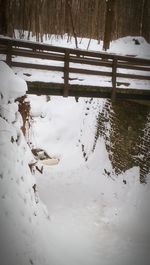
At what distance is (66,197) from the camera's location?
11.1m

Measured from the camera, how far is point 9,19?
10.9 m

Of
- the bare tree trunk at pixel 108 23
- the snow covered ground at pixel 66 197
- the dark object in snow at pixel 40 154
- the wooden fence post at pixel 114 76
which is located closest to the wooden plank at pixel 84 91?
the wooden fence post at pixel 114 76

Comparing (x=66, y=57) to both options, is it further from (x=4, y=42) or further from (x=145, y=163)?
(x=145, y=163)

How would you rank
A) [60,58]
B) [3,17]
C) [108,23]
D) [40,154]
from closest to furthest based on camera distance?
[60,58], [3,17], [108,23], [40,154]

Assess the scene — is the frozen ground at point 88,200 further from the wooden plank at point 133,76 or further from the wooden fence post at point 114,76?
the wooden plank at point 133,76

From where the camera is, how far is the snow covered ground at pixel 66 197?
548 centimetres

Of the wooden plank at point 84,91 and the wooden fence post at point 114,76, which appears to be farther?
the wooden fence post at point 114,76

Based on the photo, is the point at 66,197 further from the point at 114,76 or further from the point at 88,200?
the point at 114,76

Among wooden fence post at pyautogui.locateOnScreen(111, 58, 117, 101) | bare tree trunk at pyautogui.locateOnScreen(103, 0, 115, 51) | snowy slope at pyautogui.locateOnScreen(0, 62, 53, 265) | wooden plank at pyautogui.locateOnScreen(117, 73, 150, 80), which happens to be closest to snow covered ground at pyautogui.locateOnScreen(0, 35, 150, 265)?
snowy slope at pyautogui.locateOnScreen(0, 62, 53, 265)

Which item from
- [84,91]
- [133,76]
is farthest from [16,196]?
[133,76]

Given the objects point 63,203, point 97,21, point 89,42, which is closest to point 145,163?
point 63,203

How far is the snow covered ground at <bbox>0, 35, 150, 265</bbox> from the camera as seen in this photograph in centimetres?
548

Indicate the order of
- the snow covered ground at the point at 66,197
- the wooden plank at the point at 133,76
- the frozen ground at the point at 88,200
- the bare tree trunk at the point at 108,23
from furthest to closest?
Result: the bare tree trunk at the point at 108,23, the wooden plank at the point at 133,76, the frozen ground at the point at 88,200, the snow covered ground at the point at 66,197

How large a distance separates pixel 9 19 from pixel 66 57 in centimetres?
400
